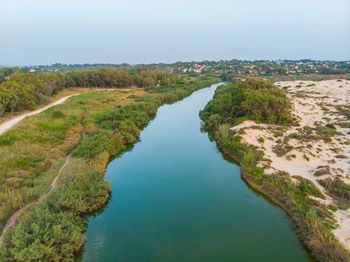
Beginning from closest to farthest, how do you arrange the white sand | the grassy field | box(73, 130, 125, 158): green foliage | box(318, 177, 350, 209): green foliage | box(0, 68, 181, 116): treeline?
box(318, 177, 350, 209): green foliage
the grassy field
the white sand
box(73, 130, 125, 158): green foliage
box(0, 68, 181, 116): treeline

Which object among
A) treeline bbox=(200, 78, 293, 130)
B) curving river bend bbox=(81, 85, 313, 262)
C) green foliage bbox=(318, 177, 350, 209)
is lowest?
curving river bend bbox=(81, 85, 313, 262)

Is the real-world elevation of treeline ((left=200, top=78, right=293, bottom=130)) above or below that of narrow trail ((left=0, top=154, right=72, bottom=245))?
above

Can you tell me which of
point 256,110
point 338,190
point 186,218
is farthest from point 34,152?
point 256,110

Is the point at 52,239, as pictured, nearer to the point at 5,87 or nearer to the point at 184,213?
the point at 184,213

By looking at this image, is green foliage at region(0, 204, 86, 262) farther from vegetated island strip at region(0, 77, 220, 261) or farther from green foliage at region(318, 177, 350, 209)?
green foliage at region(318, 177, 350, 209)

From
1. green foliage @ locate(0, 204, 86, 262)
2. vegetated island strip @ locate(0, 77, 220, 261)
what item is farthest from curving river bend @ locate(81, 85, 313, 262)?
vegetated island strip @ locate(0, 77, 220, 261)

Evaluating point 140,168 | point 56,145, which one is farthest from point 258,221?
point 56,145
